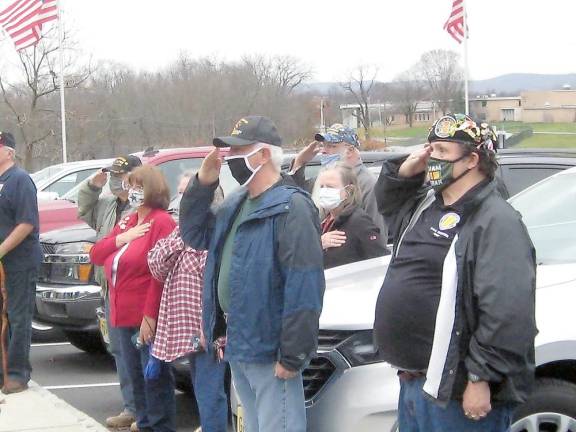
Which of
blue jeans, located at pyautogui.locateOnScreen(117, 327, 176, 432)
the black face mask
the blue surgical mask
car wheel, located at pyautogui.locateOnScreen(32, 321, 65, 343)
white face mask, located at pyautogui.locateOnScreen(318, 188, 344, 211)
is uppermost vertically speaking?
the black face mask

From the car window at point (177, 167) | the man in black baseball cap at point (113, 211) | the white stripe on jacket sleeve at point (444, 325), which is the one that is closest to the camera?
the white stripe on jacket sleeve at point (444, 325)

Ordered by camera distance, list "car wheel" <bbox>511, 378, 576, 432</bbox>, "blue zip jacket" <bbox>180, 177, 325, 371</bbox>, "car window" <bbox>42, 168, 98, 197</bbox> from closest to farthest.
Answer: "blue zip jacket" <bbox>180, 177, 325, 371</bbox>
"car wheel" <bbox>511, 378, 576, 432</bbox>
"car window" <bbox>42, 168, 98, 197</bbox>

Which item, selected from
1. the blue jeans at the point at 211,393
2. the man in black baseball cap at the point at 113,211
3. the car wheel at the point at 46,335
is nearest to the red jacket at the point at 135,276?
the man in black baseball cap at the point at 113,211

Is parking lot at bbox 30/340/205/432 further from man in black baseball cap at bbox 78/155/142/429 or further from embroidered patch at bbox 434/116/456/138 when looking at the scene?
embroidered patch at bbox 434/116/456/138

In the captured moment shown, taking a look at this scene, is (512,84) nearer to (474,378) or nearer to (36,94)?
(36,94)

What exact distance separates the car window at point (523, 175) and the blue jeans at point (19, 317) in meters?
4.00

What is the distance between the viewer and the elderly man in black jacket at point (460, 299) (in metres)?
3.18

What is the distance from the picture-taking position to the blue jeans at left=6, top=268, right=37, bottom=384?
284 inches

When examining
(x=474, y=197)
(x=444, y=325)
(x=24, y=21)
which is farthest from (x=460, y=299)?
(x=24, y=21)

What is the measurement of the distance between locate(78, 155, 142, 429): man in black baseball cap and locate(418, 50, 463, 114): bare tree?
19.9m

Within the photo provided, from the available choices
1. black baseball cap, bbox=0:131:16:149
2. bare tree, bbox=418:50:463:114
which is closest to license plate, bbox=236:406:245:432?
black baseball cap, bbox=0:131:16:149

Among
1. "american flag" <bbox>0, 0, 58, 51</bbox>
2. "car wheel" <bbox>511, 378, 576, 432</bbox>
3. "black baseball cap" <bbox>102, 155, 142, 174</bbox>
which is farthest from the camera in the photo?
"american flag" <bbox>0, 0, 58, 51</bbox>

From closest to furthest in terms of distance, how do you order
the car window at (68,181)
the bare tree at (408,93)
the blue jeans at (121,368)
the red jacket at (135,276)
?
the red jacket at (135,276)
the blue jeans at (121,368)
the car window at (68,181)
the bare tree at (408,93)

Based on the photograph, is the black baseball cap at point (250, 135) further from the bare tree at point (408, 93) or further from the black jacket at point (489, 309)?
the bare tree at point (408, 93)
